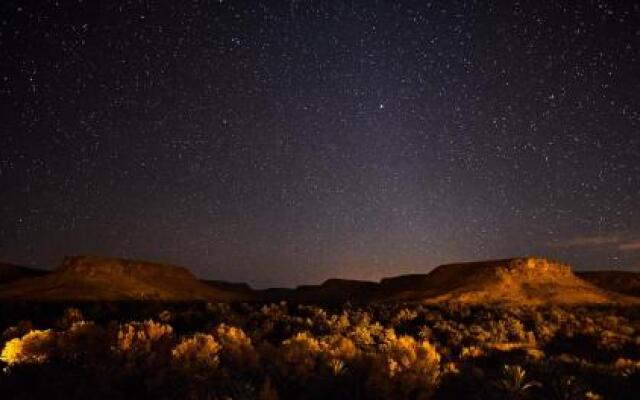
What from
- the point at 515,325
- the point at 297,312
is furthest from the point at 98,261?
the point at 515,325

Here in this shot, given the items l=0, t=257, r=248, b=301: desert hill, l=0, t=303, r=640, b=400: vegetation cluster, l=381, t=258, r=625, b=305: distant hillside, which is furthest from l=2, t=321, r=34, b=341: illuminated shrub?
l=381, t=258, r=625, b=305: distant hillside

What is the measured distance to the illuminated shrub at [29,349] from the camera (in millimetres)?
8492

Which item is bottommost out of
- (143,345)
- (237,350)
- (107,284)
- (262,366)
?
(262,366)

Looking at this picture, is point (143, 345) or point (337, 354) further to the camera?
point (337, 354)

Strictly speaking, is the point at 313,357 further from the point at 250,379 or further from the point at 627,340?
the point at 627,340

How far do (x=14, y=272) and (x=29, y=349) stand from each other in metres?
88.8

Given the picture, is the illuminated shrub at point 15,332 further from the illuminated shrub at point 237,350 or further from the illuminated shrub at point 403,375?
the illuminated shrub at point 403,375

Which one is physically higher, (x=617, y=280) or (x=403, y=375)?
(x=617, y=280)

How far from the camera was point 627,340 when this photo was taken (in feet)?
61.6

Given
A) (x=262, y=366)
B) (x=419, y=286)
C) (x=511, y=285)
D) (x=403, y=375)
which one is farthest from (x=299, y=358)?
(x=419, y=286)

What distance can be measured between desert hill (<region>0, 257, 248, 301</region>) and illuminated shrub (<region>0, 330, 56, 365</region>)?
3903 cm

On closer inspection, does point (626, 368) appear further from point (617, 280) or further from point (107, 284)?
point (617, 280)

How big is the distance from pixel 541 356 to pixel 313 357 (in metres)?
7.89

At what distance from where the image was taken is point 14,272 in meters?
85.0
